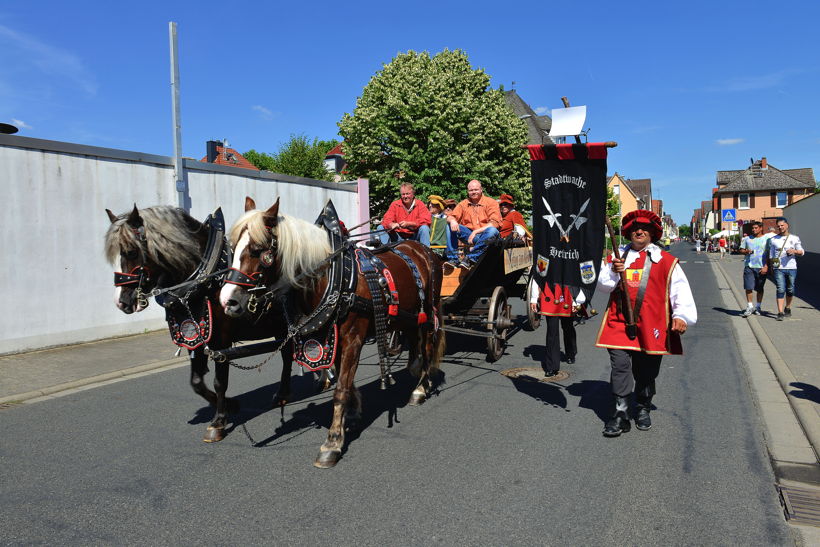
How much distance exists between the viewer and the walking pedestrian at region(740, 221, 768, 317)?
11.3 meters

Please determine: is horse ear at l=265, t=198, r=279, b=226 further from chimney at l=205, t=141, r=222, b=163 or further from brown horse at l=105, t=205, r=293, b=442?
chimney at l=205, t=141, r=222, b=163

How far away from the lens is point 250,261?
12.7 ft

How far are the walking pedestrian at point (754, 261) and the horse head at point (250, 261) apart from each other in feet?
34.9

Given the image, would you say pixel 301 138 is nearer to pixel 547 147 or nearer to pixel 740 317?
pixel 740 317

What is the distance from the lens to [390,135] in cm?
2503

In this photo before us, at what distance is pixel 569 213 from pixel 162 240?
11.4 feet

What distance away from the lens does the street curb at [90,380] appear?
20.6 feet

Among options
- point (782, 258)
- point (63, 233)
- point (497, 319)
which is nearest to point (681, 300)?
point (497, 319)

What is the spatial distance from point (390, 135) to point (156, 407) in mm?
20727

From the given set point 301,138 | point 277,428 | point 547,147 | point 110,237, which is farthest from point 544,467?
point 301,138

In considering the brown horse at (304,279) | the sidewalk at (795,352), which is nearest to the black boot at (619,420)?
the sidewalk at (795,352)

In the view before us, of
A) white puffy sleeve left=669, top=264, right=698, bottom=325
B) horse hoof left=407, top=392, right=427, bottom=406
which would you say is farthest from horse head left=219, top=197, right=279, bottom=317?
white puffy sleeve left=669, top=264, right=698, bottom=325

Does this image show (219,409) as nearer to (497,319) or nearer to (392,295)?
(392,295)

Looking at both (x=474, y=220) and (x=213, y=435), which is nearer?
(x=213, y=435)
